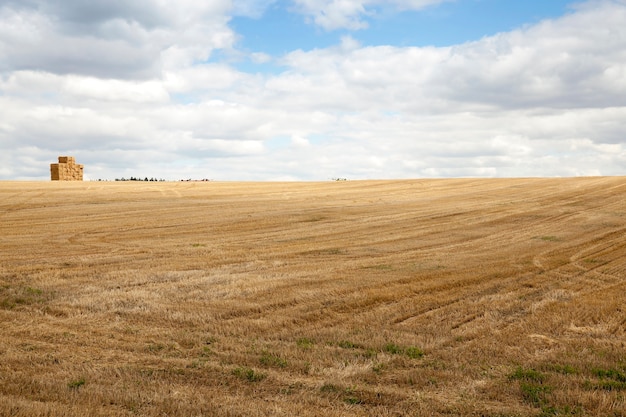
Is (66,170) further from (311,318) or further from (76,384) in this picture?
(76,384)

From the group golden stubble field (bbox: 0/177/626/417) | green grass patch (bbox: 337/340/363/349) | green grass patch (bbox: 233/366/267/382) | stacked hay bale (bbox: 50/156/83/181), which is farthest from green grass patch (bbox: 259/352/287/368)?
stacked hay bale (bbox: 50/156/83/181)

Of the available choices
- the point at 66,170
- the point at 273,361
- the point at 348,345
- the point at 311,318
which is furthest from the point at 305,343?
the point at 66,170

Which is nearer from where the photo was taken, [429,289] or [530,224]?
[429,289]

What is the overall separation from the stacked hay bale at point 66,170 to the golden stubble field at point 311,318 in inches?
828

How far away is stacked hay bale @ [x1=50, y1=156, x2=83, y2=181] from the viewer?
4491 cm

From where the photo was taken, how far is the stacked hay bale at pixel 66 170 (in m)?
44.9

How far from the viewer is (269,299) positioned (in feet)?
39.7

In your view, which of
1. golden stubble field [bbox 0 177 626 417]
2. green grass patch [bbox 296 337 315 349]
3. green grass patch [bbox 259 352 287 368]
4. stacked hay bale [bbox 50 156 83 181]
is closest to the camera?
golden stubble field [bbox 0 177 626 417]

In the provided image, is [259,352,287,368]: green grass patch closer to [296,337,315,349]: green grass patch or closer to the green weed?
[296,337,315,349]: green grass patch

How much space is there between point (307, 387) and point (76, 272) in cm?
949

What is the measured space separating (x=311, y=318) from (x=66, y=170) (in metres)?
39.5

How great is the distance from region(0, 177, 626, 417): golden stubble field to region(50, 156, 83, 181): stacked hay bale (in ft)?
69.0

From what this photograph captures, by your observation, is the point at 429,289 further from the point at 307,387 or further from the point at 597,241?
the point at 597,241

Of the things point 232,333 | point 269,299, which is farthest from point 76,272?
point 232,333
